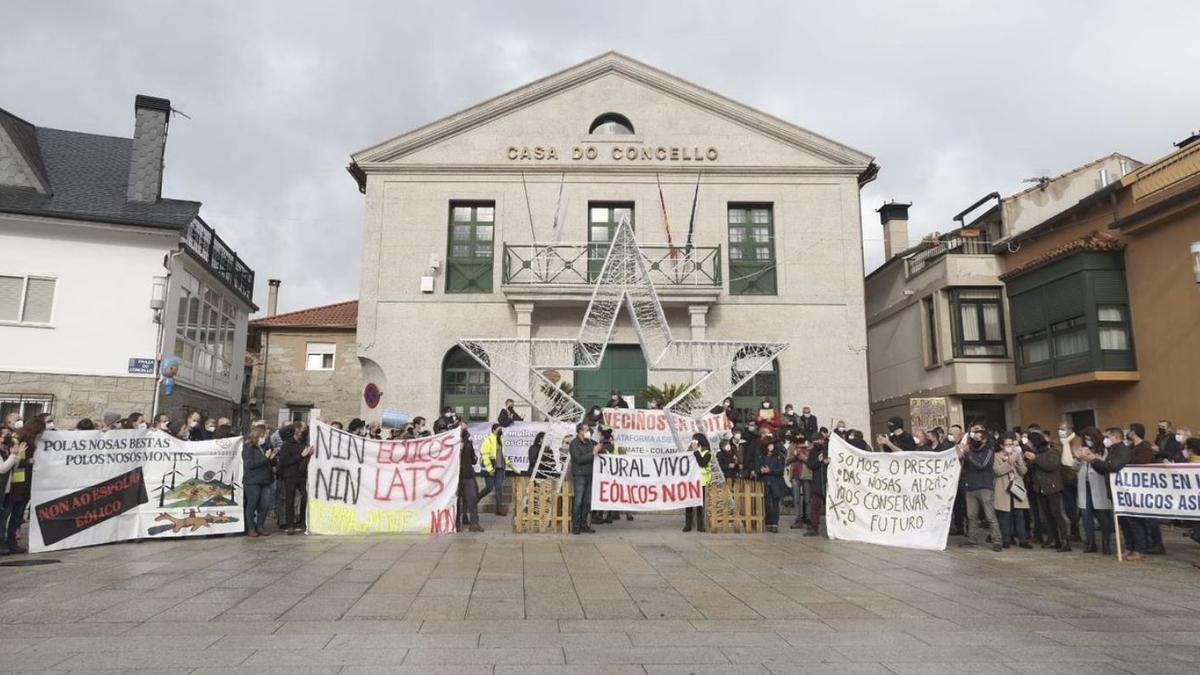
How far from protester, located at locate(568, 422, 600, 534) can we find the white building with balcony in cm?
1284

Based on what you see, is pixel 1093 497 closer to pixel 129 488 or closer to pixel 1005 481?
pixel 1005 481

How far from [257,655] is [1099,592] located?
801 cm

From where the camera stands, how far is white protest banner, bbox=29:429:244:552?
10.4 m

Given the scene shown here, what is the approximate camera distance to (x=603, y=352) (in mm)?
15125

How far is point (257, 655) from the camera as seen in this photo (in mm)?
5062

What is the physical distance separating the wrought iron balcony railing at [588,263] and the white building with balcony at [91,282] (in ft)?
29.1

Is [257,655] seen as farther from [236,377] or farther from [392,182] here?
[236,377]

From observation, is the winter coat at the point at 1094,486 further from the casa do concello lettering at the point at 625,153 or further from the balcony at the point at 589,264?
the casa do concello lettering at the point at 625,153

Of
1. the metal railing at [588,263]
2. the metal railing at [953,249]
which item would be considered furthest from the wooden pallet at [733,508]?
the metal railing at [953,249]

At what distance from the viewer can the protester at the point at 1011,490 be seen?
11.1m

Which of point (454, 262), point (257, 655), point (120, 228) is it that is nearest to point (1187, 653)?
point (257, 655)

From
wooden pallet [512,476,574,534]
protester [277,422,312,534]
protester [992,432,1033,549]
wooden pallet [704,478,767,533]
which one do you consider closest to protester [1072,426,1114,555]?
protester [992,432,1033,549]

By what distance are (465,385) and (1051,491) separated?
46.2 feet

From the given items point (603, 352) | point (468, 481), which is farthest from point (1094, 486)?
point (468, 481)
